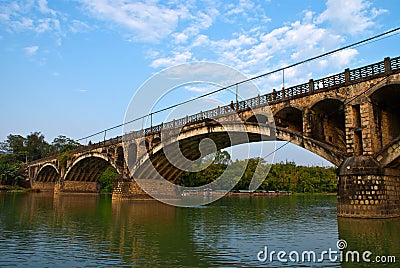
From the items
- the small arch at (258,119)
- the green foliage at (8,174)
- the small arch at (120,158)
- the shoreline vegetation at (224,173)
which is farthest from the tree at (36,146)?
the small arch at (258,119)

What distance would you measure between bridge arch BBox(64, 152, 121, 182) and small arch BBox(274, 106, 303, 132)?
4242cm

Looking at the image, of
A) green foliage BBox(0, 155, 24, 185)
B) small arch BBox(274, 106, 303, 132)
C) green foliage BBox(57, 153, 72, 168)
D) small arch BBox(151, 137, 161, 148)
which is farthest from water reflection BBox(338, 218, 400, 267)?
green foliage BBox(0, 155, 24, 185)

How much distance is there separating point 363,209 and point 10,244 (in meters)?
20.0

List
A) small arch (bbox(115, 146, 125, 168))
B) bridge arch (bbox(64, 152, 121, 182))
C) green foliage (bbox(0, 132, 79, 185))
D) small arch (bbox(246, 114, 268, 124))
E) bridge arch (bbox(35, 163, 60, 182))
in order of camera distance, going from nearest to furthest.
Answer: small arch (bbox(246, 114, 268, 124)) → small arch (bbox(115, 146, 125, 168)) → bridge arch (bbox(64, 152, 121, 182)) → bridge arch (bbox(35, 163, 60, 182)) → green foliage (bbox(0, 132, 79, 185))

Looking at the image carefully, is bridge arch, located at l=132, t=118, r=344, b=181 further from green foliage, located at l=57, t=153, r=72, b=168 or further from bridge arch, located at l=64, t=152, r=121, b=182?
green foliage, located at l=57, t=153, r=72, b=168

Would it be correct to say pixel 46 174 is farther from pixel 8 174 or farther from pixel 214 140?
pixel 214 140

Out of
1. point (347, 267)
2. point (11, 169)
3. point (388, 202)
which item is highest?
point (11, 169)

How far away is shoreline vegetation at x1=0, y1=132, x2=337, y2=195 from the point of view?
82.0 m

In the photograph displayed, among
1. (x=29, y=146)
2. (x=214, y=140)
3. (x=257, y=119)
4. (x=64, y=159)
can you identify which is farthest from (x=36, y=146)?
(x=257, y=119)

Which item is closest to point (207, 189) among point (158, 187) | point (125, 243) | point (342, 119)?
point (158, 187)

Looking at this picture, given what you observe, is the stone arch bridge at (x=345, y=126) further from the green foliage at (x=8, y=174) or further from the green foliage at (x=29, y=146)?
the green foliage at (x=29, y=146)

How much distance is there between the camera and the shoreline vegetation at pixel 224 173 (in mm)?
82000

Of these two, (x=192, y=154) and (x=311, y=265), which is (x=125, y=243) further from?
(x=192, y=154)

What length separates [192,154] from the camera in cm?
5647
